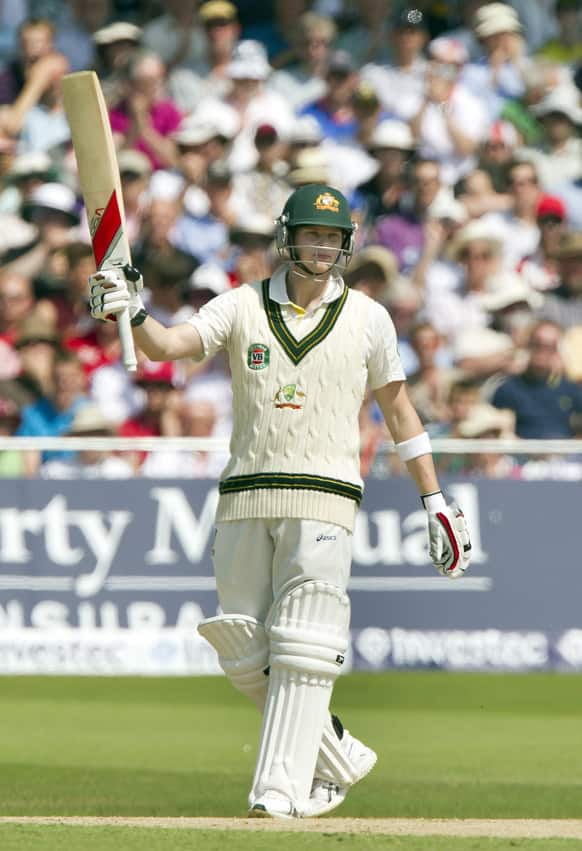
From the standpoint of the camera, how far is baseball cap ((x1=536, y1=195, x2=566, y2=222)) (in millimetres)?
14602

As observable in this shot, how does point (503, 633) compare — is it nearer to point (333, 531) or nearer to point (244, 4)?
point (333, 531)

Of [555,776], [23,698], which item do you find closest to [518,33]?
[23,698]

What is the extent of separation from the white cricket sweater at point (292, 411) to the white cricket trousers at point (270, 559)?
0.15ft

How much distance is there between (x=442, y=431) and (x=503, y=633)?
1.42m

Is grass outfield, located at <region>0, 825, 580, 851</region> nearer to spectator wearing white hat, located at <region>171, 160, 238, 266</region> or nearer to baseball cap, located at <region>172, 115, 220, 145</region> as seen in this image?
spectator wearing white hat, located at <region>171, 160, 238, 266</region>

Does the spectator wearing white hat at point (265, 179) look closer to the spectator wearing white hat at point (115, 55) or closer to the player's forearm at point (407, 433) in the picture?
the spectator wearing white hat at point (115, 55)

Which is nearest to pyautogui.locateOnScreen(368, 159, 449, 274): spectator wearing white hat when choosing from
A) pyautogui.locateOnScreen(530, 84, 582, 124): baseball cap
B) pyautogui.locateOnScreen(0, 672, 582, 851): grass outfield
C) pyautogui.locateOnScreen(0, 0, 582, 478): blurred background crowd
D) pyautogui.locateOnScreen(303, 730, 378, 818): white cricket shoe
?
pyautogui.locateOnScreen(0, 0, 582, 478): blurred background crowd

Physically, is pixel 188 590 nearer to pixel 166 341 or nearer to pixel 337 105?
pixel 337 105

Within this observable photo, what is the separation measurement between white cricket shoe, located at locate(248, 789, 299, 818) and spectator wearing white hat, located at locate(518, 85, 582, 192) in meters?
9.60

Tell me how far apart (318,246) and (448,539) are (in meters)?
1.13

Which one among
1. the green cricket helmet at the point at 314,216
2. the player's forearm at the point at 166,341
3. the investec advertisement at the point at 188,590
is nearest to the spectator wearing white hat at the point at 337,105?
the investec advertisement at the point at 188,590

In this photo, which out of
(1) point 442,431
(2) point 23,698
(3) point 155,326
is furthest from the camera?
(1) point 442,431

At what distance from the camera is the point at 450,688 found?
1151cm

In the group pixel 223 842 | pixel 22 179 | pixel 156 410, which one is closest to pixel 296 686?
pixel 223 842
